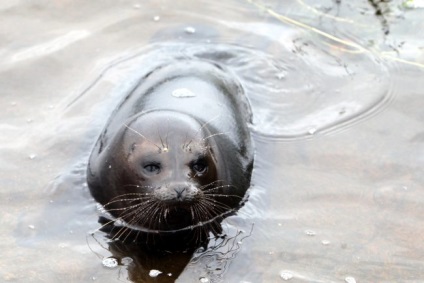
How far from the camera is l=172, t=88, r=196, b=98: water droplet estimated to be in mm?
7512

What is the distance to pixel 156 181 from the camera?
6.34 m

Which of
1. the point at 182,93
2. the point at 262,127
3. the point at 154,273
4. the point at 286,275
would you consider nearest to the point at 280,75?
the point at 262,127

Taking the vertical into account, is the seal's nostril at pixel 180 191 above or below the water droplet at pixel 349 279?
above

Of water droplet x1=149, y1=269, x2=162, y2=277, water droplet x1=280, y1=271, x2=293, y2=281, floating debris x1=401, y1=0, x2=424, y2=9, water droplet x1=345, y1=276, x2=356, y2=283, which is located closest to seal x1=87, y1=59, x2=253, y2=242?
water droplet x1=149, y1=269, x2=162, y2=277

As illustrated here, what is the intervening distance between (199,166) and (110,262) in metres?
0.96

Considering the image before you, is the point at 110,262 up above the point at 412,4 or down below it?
below

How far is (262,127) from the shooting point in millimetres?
8156

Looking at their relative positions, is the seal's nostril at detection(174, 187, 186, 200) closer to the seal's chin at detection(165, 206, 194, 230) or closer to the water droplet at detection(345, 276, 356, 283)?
the seal's chin at detection(165, 206, 194, 230)

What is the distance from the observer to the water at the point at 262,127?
6504 millimetres

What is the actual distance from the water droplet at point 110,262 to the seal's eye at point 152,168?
69cm

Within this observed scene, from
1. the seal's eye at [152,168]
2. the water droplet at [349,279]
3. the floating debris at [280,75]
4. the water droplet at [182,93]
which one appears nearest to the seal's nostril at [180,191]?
the seal's eye at [152,168]

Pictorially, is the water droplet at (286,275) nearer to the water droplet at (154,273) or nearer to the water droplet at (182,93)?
the water droplet at (154,273)

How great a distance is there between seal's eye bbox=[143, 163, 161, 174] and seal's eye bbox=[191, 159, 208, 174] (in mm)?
257

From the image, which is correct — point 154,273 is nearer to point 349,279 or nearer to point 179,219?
point 179,219
